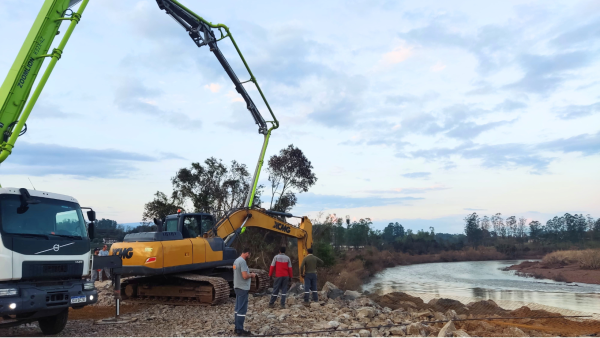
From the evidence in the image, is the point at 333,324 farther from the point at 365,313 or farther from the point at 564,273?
the point at 564,273

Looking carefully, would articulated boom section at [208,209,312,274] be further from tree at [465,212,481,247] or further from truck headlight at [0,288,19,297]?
tree at [465,212,481,247]

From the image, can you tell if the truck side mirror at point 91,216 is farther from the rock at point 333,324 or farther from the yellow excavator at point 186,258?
the rock at point 333,324

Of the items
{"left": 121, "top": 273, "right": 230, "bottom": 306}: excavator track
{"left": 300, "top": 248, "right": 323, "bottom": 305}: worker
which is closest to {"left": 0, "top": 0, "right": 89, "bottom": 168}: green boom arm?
{"left": 121, "top": 273, "right": 230, "bottom": 306}: excavator track

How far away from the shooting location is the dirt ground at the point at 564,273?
36384 mm

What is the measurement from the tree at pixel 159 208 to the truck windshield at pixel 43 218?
21909 millimetres

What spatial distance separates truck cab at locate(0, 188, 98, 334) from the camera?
276 inches

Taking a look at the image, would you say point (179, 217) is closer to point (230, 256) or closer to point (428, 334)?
point (230, 256)

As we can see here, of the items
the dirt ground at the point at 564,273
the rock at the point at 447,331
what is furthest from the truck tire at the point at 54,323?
the dirt ground at the point at 564,273

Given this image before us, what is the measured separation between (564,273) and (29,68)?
44.1 m

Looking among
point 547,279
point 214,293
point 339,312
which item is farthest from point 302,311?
point 547,279

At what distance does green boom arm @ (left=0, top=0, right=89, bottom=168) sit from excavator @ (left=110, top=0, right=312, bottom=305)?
2706 millimetres

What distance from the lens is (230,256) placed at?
46.8 feet

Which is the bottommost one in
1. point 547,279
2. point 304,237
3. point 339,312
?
point 547,279

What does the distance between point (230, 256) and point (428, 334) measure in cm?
691
